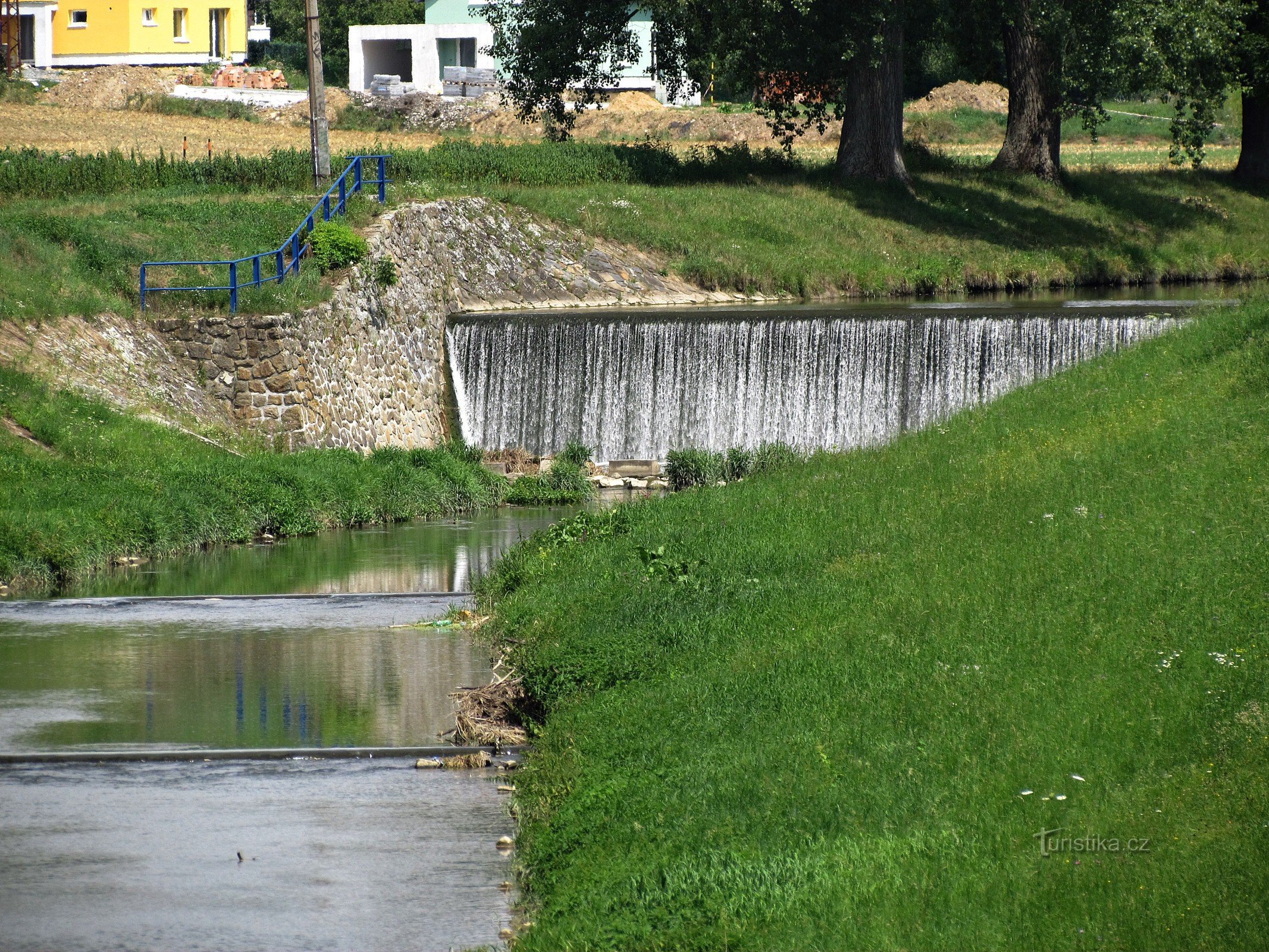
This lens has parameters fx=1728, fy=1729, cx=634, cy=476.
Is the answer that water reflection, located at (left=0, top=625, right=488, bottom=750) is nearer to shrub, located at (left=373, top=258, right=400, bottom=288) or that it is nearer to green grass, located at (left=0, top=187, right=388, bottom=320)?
green grass, located at (left=0, top=187, right=388, bottom=320)

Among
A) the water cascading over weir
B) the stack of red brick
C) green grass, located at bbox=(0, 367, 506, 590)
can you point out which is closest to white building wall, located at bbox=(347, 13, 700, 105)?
the stack of red brick

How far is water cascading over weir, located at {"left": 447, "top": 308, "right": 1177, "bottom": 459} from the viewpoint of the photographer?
25156 millimetres

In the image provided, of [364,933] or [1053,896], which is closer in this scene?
[1053,896]

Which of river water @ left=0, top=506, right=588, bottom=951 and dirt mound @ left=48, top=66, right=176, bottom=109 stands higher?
dirt mound @ left=48, top=66, right=176, bottom=109

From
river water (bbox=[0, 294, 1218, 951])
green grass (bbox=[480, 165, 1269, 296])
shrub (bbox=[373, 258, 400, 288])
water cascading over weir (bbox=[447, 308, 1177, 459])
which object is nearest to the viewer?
river water (bbox=[0, 294, 1218, 951])

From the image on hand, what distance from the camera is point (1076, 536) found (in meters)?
12.0

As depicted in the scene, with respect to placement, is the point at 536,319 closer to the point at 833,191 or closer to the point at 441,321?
the point at 441,321

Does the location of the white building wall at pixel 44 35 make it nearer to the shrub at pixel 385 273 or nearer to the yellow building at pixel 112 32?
the yellow building at pixel 112 32

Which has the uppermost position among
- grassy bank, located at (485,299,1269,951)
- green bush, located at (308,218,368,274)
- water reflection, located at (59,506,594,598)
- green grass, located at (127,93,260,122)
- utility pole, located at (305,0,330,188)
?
green grass, located at (127,93,260,122)

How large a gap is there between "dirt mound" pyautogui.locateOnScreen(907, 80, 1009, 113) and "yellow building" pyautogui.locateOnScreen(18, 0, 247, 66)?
101 ft

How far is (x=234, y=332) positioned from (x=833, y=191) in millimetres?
18600

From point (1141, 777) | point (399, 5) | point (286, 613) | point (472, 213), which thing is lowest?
point (286, 613)

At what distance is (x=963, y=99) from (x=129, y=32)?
3449cm

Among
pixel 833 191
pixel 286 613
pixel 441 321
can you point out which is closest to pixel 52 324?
pixel 441 321
